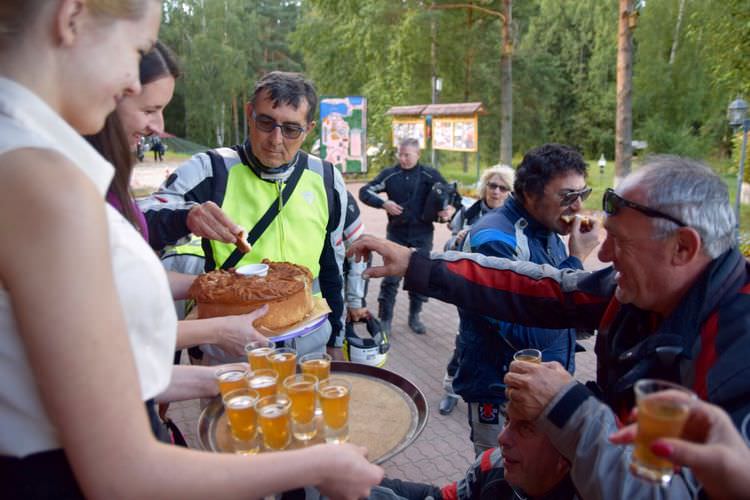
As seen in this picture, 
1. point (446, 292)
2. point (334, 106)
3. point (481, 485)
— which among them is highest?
point (334, 106)

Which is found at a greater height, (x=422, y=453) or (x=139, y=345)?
(x=139, y=345)

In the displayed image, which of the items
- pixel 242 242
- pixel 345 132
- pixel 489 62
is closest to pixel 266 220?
pixel 242 242

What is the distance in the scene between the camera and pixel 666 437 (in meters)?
1.25

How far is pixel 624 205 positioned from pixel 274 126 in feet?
6.42

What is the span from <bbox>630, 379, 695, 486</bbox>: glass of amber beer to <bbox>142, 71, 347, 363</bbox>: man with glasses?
6.22 ft

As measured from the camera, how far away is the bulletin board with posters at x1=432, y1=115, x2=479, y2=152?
532 inches

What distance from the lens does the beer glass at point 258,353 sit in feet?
7.32

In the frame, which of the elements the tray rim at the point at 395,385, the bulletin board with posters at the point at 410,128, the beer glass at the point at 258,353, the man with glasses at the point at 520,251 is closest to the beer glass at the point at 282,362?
the beer glass at the point at 258,353

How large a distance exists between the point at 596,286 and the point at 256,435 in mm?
1731

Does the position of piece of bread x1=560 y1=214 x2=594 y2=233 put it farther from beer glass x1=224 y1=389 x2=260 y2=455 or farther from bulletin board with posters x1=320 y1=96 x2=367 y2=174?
bulletin board with posters x1=320 y1=96 x2=367 y2=174

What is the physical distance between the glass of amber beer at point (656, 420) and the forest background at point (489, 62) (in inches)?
541

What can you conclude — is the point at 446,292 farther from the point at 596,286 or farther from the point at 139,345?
the point at 139,345

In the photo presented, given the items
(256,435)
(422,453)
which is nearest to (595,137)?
(422,453)

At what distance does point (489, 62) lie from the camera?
23.8 metres
